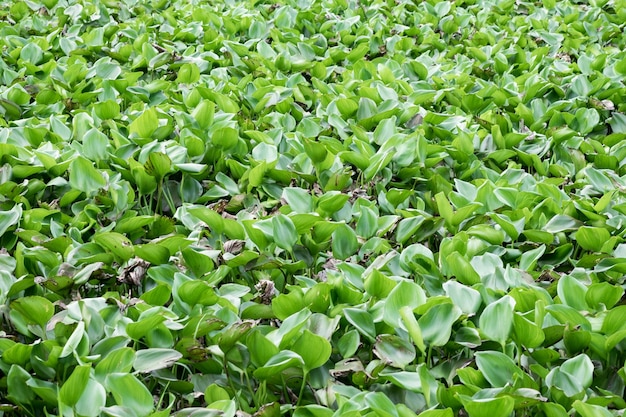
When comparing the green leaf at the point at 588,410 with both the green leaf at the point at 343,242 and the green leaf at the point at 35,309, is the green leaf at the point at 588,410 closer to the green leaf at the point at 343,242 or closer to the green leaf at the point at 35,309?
the green leaf at the point at 343,242

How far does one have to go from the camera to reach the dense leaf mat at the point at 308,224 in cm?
164

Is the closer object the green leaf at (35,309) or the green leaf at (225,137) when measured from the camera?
the green leaf at (35,309)

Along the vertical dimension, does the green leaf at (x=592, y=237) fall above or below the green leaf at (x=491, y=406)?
below

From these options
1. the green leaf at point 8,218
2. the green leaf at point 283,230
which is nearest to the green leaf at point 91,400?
the green leaf at point 283,230

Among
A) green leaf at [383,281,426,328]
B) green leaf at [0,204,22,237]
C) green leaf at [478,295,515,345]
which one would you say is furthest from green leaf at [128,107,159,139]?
green leaf at [478,295,515,345]

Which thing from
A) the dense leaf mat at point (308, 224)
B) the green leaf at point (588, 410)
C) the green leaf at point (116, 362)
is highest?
the green leaf at point (588, 410)

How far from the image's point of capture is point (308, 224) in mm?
2076

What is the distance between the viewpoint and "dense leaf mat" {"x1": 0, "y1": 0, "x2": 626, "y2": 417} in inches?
64.7

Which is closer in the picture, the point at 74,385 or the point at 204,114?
the point at 74,385

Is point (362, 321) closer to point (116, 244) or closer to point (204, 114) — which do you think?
point (116, 244)

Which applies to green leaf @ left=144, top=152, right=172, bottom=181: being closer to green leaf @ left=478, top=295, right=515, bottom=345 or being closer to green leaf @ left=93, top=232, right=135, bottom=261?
green leaf @ left=93, top=232, right=135, bottom=261

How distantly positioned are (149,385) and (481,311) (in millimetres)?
800

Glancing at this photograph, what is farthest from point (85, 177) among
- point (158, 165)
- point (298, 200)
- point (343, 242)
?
point (343, 242)

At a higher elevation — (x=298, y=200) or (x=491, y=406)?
(x=491, y=406)
